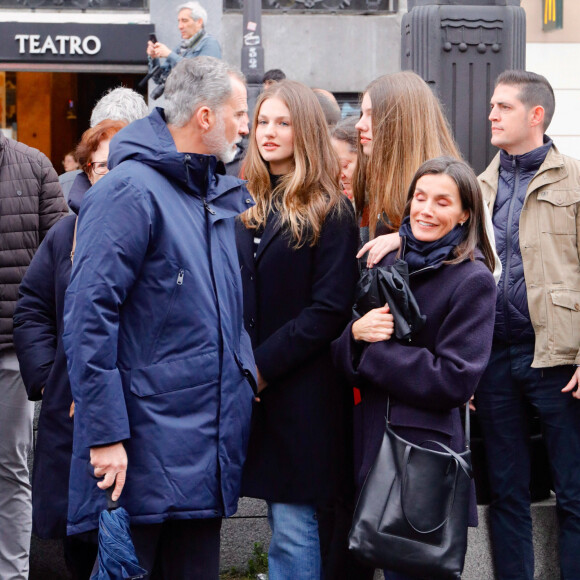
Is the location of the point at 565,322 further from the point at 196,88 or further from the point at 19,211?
the point at 19,211

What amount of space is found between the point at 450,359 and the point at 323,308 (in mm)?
549

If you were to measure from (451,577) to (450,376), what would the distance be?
648 millimetres

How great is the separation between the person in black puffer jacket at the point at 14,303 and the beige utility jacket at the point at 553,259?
2.10 meters

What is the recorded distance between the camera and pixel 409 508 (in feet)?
10.6

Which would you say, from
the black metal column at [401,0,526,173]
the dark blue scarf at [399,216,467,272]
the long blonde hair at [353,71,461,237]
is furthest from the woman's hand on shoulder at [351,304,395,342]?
→ the black metal column at [401,0,526,173]

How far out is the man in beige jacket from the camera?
4172 millimetres

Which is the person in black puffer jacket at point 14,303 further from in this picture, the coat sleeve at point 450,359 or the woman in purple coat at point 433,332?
→ the coat sleeve at point 450,359

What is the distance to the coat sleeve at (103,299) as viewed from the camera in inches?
113

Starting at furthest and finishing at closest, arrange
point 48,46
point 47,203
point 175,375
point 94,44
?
point 94,44, point 48,46, point 47,203, point 175,375

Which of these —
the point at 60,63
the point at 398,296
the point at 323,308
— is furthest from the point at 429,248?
the point at 60,63

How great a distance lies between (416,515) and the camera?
324 cm

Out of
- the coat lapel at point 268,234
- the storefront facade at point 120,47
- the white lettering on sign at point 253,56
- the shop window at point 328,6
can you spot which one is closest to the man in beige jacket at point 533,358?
the coat lapel at point 268,234

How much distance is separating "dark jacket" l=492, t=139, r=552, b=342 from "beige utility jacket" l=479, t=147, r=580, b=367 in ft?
0.11

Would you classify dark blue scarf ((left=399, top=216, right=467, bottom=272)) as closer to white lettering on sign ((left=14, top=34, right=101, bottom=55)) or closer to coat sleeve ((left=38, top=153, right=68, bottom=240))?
coat sleeve ((left=38, top=153, right=68, bottom=240))
